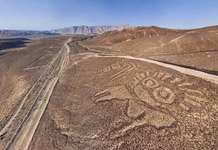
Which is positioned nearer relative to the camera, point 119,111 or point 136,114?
point 136,114

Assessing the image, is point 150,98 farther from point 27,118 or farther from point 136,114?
point 27,118

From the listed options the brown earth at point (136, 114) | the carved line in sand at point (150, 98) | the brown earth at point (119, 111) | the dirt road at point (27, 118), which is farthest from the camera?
the dirt road at point (27, 118)

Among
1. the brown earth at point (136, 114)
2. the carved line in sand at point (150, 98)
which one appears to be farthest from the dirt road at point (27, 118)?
the carved line in sand at point (150, 98)

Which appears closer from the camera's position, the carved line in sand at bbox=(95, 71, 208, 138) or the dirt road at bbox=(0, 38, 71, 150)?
the carved line in sand at bbox=(95, 71, 208, 138)

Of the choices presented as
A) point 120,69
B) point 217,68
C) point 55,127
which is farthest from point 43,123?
point 217,68

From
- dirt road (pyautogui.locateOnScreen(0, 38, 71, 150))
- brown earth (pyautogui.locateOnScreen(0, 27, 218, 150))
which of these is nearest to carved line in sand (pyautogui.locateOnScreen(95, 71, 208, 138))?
brown earth (pyautogui.locateOnScreen(0, 27, 218, 150))

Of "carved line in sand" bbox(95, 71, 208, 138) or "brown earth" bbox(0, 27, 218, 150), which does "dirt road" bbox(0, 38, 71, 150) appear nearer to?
"brown earth" bbox(0, 27, 218, 150)

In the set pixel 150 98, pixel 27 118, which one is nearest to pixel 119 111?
pixel 150 98

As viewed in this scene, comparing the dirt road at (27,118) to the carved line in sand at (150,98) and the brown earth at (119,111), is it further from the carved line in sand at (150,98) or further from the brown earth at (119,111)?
the carved line in sand at (150,98)
